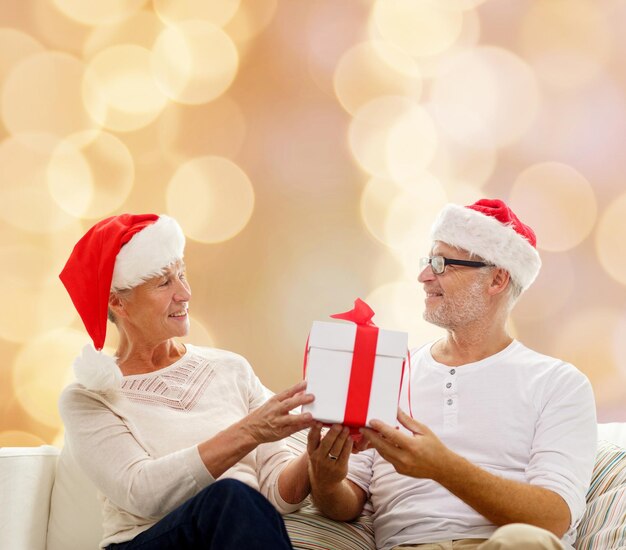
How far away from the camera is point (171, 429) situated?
5.98ft

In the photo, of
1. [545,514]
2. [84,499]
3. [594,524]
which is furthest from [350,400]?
[84,499]

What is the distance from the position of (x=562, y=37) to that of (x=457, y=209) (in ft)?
4.24

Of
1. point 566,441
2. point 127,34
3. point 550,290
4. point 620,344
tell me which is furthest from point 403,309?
point 127,34

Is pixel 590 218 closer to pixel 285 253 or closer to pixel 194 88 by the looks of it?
pixel 285 253

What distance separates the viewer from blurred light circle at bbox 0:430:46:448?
2.91m

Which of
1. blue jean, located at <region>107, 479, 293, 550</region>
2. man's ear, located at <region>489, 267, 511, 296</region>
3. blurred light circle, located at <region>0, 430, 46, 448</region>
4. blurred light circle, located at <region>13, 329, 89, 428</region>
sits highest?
man's ear, located at <region>489, 267, 511, 296</region>

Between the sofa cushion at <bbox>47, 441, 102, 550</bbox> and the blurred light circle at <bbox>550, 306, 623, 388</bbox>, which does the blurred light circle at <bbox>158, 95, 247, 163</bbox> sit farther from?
the blurred light circle at <bbox>550, 306, 623, 388</bbox>

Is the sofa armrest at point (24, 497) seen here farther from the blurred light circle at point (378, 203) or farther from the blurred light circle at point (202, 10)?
the blurred light circle at point (202, 10)

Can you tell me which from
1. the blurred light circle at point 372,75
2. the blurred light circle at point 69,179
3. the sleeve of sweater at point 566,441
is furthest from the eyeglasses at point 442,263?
the blurred light circle at point 69,179

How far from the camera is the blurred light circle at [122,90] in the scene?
3.03 meters

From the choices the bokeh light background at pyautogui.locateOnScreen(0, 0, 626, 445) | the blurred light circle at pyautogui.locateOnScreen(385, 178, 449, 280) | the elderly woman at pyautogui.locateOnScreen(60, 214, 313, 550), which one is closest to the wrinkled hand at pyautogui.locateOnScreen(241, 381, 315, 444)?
the elderly woman at pyautogui.locateOnScreen(60, 214, 313, 550)

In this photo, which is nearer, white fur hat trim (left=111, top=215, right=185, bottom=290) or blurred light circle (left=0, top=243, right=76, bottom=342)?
white fur hat trim (left=111, top=215, right=185, bottom=290)

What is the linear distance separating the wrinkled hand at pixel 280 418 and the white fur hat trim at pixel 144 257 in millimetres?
550

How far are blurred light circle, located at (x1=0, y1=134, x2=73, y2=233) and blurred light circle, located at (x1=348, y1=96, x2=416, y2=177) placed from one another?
1217 mm
